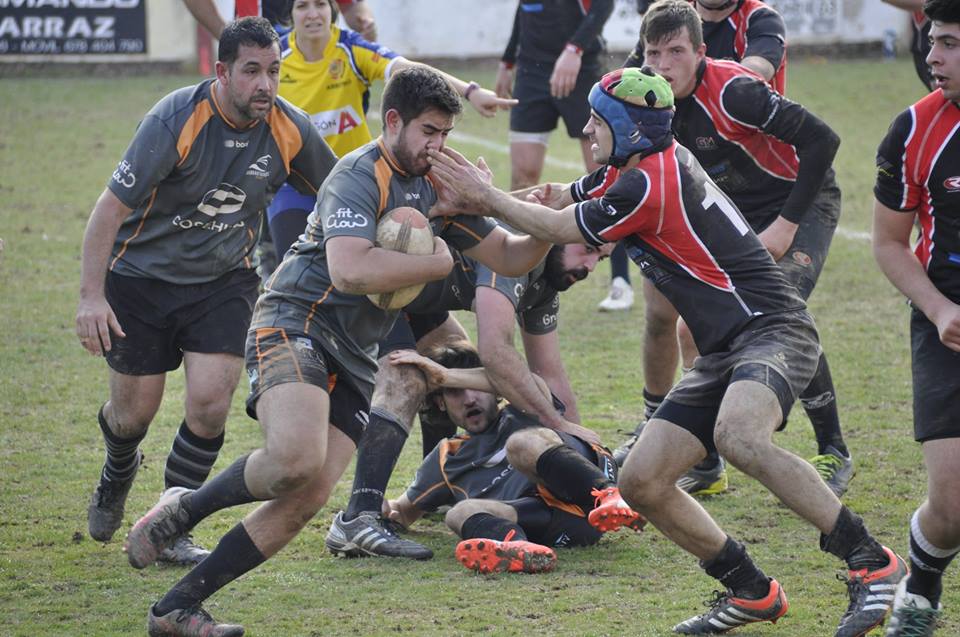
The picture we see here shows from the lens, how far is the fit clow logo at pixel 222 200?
5906 millimetres

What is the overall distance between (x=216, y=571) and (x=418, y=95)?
1.90m

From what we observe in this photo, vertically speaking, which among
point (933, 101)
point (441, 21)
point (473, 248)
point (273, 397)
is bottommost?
point (441, 21)

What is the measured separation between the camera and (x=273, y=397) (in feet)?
16.1

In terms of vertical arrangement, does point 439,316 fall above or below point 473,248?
below

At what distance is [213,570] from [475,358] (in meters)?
2.21

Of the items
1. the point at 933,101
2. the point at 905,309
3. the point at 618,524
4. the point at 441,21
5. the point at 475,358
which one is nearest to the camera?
the point at 933,101

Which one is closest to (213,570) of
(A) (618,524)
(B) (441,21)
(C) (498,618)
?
(C) (498,618)

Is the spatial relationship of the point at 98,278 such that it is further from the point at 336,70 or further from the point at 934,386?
the point at 934,386

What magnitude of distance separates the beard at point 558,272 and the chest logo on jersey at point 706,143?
84cm

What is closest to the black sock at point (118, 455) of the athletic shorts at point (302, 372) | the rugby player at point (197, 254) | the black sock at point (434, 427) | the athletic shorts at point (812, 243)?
the rugby player at point (197, 254)

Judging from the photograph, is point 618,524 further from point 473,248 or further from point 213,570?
point 213,570

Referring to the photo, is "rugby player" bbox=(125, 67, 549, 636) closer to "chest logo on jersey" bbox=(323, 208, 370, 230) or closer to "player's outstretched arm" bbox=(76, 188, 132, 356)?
"chest logo on jersey" bbox=(323, 208, 370, 230)

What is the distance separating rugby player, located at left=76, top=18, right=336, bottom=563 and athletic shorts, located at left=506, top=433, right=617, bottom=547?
140 cm

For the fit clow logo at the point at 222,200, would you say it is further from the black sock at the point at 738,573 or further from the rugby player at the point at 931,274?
the rugby player at the point at 931,274
